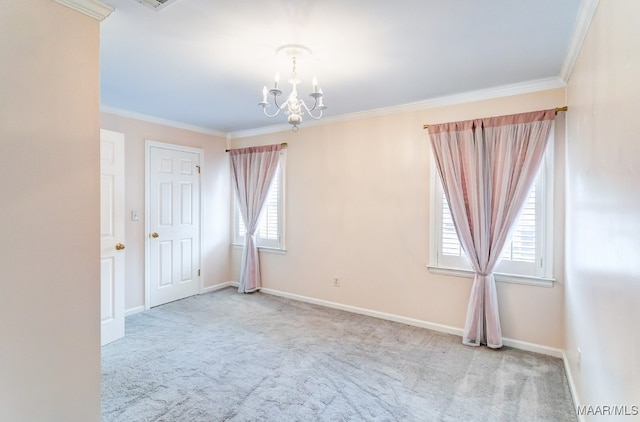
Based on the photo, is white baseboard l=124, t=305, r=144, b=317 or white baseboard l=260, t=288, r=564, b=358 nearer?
white baseboard l=260, t=288, r=564, b=358

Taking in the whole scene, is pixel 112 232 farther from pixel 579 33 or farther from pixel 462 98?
pixel 579 33

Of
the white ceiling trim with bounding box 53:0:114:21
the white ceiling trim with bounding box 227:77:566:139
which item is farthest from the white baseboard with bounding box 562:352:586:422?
the white ceiling trim with bounding box 53:0:114:21

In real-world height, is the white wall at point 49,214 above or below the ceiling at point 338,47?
below

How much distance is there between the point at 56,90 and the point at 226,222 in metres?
3.82

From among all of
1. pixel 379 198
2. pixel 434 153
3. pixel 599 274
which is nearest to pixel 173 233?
pixel 379 198

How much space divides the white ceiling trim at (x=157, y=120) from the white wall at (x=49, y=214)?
2.38 metres

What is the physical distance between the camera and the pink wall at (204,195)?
4.04m

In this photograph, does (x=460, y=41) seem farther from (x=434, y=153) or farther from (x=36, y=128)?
(x=36, y=128)

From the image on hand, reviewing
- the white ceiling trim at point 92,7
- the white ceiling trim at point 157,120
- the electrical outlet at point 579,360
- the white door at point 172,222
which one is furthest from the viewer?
the white door at point 172,222

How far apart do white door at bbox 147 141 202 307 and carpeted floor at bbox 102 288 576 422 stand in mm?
777

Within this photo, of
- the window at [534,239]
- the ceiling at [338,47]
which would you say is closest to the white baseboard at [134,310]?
the ceiling at [338,47]

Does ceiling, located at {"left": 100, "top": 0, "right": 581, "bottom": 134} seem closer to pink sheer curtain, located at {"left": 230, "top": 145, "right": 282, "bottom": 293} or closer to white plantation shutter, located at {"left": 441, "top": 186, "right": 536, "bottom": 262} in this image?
white plantation shutter, located at {"left": 441, "top": 186, "right": 536, "bottom": 262}

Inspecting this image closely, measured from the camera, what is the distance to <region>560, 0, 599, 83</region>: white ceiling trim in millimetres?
1748

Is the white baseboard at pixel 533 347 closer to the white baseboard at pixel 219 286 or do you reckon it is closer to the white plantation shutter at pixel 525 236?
the white plantation shutter at pixel 525 236
